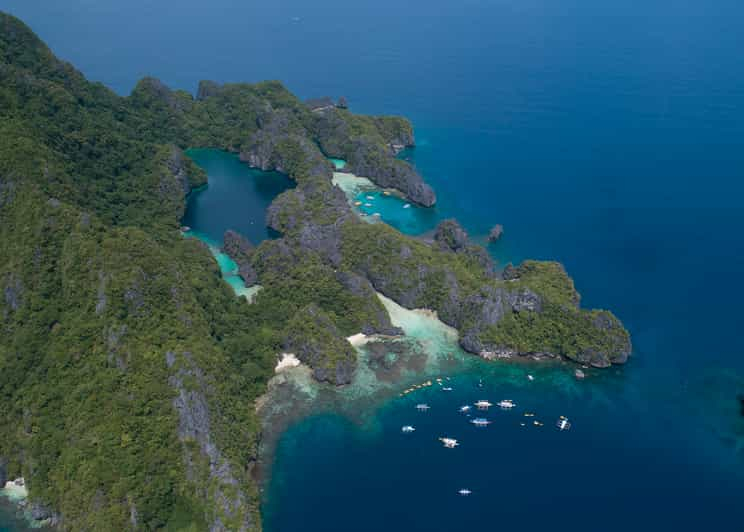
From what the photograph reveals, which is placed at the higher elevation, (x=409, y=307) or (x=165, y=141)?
(x=165, y=141)

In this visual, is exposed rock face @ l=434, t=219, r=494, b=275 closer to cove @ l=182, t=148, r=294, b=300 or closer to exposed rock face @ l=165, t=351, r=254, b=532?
cove @ l=182, t=148, r=294, b=300

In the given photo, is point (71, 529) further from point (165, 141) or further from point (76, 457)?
point (165, 141)

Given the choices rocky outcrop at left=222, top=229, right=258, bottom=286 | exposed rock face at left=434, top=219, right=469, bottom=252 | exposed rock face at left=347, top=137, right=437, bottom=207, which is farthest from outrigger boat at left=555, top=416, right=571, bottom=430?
exposed rock face at left=347, top=137, right=437, bottom=207

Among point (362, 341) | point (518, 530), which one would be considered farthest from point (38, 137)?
point (518, 530)

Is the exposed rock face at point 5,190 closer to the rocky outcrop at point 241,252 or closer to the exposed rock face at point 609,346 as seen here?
the rocky outcrop at point 241,252

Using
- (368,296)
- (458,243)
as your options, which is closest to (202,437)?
(368,296)

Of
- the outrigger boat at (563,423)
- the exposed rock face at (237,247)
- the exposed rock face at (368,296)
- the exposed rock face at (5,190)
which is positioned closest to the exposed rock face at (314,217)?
the exposed rock face at (237,247)

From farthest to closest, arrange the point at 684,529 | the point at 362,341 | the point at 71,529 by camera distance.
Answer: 1. the point at 362,341
2. the point at 684,529
3. the point at 71,529

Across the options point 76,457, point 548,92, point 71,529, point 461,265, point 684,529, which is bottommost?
point 71,529
